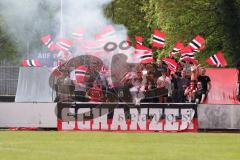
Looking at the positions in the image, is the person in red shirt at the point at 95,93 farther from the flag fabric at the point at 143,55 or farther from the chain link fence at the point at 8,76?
the chain link fence at the point at 8,76

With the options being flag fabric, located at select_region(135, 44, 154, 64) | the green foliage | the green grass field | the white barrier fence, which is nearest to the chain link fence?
the green foliage

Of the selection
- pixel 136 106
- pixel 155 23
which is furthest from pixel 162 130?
pixel 155 23

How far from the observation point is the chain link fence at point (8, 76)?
109 ft

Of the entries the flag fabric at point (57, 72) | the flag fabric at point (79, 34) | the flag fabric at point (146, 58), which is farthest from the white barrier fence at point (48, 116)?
the flag fabric at point (79, 34)

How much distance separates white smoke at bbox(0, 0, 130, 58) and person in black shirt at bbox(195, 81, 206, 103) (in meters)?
5.95

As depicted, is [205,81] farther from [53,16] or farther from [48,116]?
[53,16]

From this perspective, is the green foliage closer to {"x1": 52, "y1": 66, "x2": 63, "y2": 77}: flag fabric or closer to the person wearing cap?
{"x1": 52, "y1": 66, "x2": 63, "y2": 77}: flag fabric

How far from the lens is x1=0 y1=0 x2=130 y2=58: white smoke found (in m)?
28.9

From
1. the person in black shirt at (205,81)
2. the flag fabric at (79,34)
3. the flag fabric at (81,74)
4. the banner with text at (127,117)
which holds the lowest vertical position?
the banner with text at (127,117)

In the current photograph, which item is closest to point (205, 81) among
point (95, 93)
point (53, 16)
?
point (95, 93)

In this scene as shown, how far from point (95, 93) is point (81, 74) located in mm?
1081

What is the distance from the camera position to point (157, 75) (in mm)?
25672

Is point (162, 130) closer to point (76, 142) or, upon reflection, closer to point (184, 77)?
point (184, 77)

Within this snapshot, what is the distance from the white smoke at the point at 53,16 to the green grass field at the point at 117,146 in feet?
26.0
